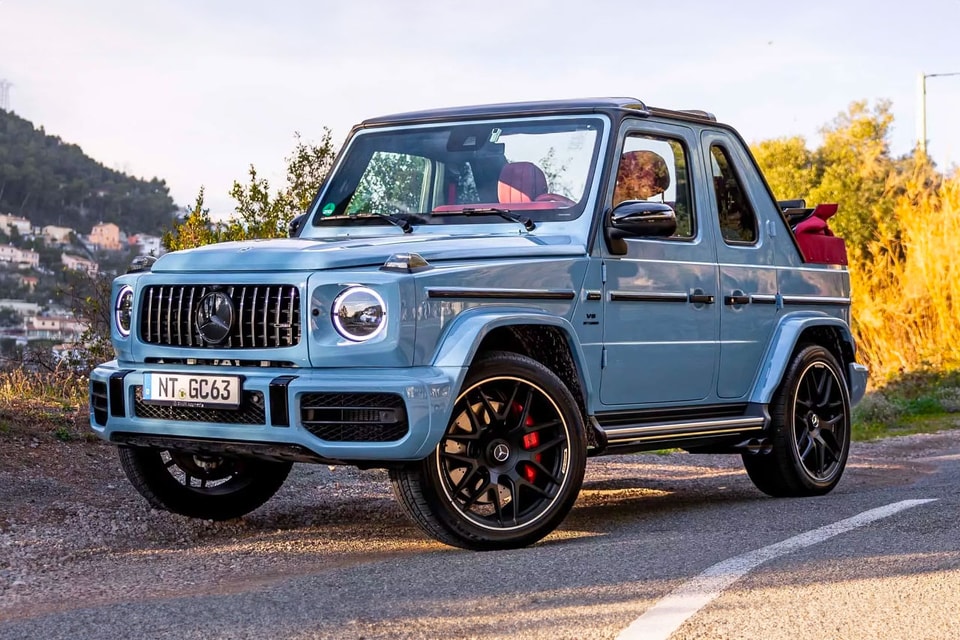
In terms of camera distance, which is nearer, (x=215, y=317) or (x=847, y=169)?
(x=215, y=317)

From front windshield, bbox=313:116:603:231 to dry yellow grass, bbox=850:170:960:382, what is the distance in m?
13.9

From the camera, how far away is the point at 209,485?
22.9 feet

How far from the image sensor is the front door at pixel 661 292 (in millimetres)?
6492

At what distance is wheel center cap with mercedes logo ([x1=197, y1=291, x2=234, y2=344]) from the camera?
566 cm

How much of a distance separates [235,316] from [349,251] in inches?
22.5

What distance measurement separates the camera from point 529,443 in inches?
230

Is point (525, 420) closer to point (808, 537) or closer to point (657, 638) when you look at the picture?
point (808, 537)

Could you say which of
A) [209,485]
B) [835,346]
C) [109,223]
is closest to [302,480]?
[209,485]

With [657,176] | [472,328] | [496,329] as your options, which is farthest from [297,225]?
[472,328]

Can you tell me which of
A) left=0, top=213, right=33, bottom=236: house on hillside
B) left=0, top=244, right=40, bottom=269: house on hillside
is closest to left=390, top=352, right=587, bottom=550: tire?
left=0, top=244, right=40, bottom=269: house on hillside

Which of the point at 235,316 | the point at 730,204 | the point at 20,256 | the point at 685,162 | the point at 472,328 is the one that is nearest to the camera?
the point at 472,328

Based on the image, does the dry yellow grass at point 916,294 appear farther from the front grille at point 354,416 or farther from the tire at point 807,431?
the front grille at point 354,416

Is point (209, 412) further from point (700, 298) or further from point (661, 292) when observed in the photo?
point (700, 298)

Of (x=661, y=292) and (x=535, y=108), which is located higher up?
(x=535, y=108)
